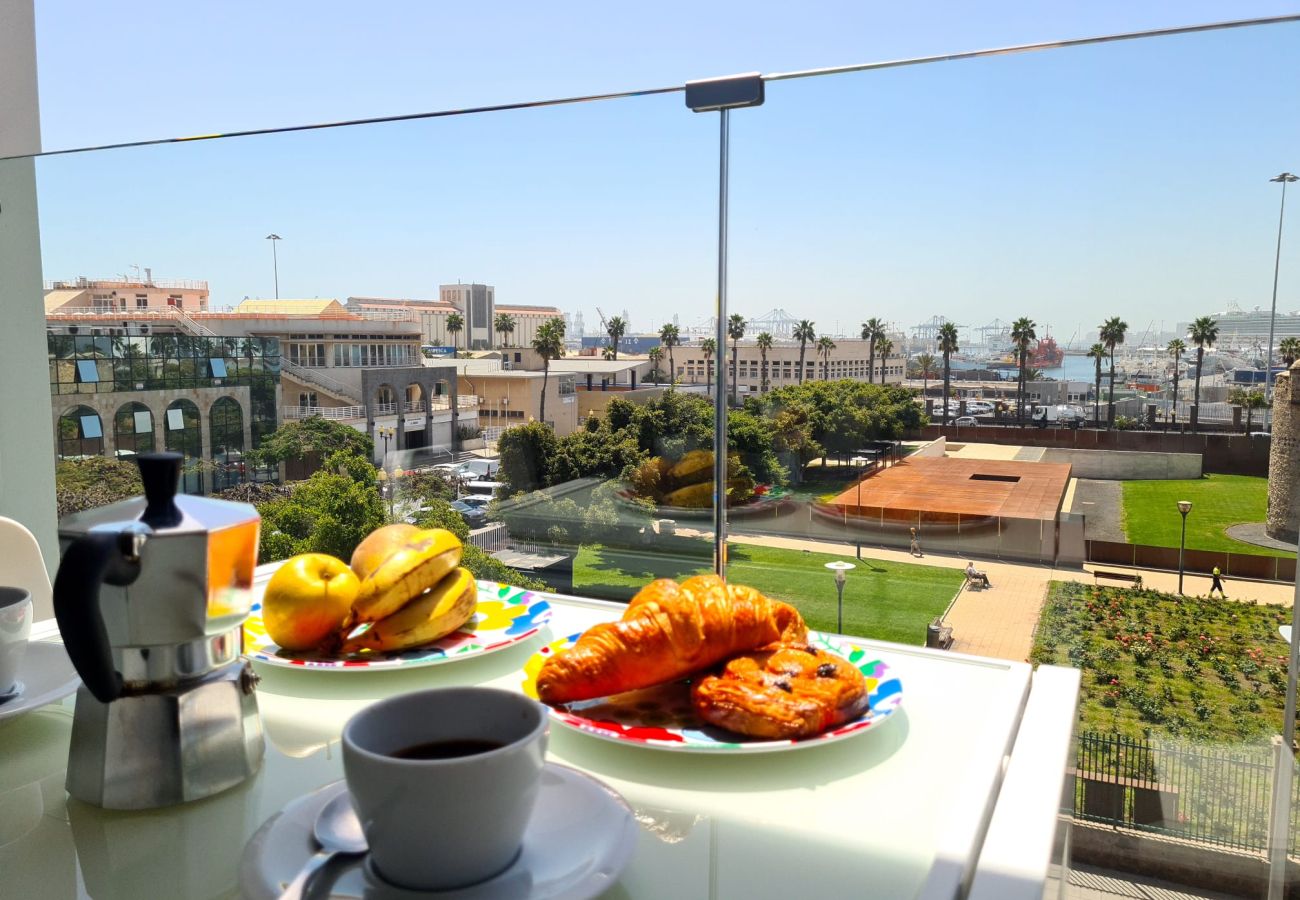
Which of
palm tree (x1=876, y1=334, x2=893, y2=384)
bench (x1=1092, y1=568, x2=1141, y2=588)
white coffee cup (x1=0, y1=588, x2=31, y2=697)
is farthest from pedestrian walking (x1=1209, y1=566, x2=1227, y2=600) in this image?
white coffee cup (x1=0, y1=588, x2=31, y2=697)

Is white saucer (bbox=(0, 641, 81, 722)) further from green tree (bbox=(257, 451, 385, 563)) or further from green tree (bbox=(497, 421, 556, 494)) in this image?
green tree (bbox=(497, 421, 556, 494))

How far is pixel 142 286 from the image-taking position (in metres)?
2.32

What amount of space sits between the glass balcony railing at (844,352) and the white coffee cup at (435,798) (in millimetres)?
1026

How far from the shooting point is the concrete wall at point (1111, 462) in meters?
1.79

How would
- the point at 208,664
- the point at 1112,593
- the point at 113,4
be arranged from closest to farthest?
1. the point at 208,664
2. the point at 1112,593
3. the point at 113,4

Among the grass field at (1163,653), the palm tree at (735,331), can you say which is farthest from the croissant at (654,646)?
the grass field at (1163,653)

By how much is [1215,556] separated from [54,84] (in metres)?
2.48

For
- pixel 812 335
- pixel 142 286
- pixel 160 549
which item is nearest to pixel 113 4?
pixel 142 286

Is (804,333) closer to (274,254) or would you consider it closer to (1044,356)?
(1044,356)

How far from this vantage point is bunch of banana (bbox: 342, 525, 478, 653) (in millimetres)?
862

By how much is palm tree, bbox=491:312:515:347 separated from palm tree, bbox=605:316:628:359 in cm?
19

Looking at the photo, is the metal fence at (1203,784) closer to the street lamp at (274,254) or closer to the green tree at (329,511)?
the green tree at (329,511)

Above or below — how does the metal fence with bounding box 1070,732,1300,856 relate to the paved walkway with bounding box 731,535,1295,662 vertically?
below

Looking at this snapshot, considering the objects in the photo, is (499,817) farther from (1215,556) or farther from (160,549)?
(1215,556)
